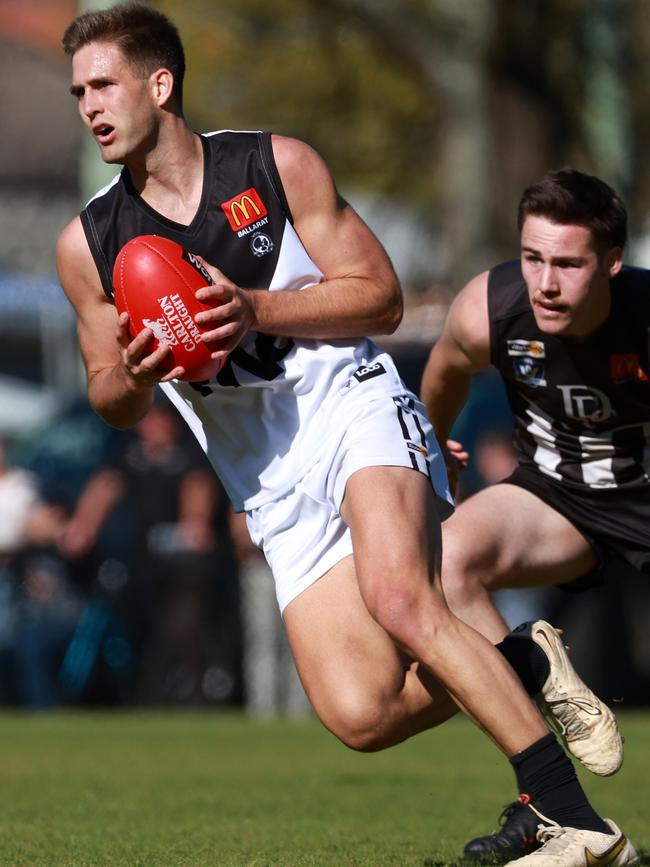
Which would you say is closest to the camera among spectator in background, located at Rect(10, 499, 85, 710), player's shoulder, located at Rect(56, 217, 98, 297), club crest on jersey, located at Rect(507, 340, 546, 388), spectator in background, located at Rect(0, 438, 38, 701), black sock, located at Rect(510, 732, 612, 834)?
black sock, located at Rect(510, 732, 612, 834)

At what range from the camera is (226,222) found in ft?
17.3

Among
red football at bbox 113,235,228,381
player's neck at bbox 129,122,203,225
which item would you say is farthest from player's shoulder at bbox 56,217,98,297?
red football at bbox 113,235,228,381

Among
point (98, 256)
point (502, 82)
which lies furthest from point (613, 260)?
point (502, 82)

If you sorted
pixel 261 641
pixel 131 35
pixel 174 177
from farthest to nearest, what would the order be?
pixel 261 641 → pixel 174 177 → pixel 131 35

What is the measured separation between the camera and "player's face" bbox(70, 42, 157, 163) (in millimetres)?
5164

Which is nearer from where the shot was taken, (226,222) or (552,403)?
(226,222)

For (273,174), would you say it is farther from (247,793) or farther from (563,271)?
(247,793)

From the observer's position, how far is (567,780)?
4727 millimetres

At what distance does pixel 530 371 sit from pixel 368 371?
74cm

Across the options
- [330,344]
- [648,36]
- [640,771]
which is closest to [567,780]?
[330,344]

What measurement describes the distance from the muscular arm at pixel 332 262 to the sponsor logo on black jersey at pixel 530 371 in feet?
2.06

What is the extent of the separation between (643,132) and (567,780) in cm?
1533

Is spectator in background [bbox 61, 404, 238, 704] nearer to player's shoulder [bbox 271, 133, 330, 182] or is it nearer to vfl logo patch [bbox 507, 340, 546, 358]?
vfl logo patch [bbox 507, 340, 546, 358]

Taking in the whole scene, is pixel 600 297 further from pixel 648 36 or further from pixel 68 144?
pixel 68 144
